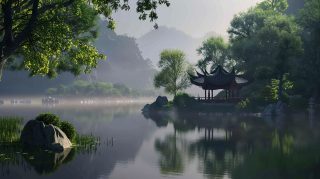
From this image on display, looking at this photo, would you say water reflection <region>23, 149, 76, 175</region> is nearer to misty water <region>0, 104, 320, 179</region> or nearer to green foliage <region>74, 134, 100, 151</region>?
misty water <region>0, 104, 320, 179</region>

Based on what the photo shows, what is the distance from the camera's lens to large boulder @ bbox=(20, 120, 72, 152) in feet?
88.3

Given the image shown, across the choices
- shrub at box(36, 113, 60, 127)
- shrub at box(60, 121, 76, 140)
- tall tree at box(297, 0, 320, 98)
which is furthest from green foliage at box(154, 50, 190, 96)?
shrub at box(36, 113, 60, 127)

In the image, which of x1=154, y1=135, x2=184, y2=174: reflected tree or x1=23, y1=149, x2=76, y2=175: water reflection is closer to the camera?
x1=23, y1=149, x2=76, y2=175: water reflection

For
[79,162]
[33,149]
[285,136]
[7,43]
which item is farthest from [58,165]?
[285,136]

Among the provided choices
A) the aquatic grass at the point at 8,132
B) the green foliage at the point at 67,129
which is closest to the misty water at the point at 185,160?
the green foliage at the point at 67,129

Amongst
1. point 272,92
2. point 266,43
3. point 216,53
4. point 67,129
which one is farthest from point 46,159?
point 216,53

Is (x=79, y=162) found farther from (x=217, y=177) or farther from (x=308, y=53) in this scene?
(x=308, y=53)

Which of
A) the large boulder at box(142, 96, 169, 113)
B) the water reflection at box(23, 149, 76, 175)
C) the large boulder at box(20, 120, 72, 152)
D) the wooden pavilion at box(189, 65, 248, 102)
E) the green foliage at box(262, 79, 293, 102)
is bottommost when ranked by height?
the water reflection at box(23, 149, 76, 175)

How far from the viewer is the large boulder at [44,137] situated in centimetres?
2691

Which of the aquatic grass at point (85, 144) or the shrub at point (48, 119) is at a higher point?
the shrub at point (48, 119)

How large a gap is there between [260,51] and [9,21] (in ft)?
233

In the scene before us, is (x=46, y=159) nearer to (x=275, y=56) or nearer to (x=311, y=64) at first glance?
(x=275, y=56)

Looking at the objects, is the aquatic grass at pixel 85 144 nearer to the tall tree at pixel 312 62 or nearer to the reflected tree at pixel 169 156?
the reflected tree at pixel 169 156

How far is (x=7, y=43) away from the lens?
23078 millimetres
